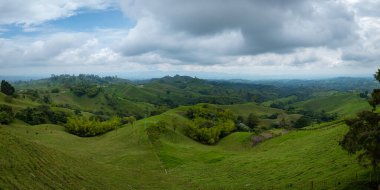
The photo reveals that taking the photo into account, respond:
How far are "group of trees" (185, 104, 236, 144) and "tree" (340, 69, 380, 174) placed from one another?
288 feet

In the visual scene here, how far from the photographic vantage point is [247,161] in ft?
200

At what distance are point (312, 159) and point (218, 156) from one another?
27.0 meters

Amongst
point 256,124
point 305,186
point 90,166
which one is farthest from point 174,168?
point 256,124

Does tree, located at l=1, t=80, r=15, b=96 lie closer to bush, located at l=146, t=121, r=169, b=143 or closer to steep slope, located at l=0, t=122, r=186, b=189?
steep slope, located at l=0, t=122, r=186, b=189

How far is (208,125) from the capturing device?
12594cm

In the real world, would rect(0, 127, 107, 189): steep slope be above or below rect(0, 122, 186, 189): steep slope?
above

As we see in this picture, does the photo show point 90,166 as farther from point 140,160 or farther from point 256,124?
point 256,124

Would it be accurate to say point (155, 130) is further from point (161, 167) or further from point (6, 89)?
point (6, 89)

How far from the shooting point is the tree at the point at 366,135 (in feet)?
77.6

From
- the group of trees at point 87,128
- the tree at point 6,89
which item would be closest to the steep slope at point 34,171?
the group of trees at point 87,128

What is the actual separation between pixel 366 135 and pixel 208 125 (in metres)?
103

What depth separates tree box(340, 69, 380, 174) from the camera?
77.6 ft

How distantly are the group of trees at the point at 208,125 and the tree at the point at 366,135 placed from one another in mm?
87896

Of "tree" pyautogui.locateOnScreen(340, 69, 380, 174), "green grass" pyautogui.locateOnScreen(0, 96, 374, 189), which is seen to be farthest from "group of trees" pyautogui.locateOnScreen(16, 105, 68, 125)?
"tree" pyautogui.locateOnScreen(340, 69, 380, 174)
